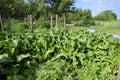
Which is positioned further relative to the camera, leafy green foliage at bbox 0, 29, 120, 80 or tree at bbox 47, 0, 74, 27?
tree at bbox 47, 0, 74, 27

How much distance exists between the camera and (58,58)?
655 centimetres

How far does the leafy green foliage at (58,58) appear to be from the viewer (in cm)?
550

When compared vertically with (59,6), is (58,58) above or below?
below

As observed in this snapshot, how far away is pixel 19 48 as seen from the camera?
6266 mm

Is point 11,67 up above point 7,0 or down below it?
below

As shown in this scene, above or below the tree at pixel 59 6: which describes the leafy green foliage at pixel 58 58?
below

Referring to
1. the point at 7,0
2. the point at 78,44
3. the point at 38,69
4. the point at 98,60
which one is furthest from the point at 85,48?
the point at 7,0

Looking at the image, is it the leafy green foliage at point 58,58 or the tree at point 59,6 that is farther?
the tree at point 59,6

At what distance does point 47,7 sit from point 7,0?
8976mm

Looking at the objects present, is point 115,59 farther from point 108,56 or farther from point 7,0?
point 7,0

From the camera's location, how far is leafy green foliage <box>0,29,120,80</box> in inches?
216

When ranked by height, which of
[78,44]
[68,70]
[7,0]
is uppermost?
[7,0]

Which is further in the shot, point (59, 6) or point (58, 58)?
point (59, 6)

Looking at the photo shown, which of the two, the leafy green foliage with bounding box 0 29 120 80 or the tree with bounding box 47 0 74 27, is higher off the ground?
the tree with bounding box 47 0 74 27
